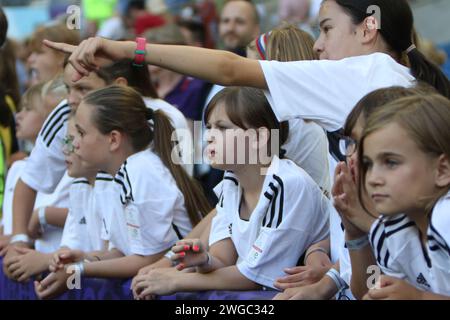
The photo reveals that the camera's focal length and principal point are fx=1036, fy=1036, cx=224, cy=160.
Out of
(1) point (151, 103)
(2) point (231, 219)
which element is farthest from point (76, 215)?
(2) point (231, 219)

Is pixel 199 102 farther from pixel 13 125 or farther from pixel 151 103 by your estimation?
pixel 151 103

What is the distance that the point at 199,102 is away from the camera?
814 centimetres

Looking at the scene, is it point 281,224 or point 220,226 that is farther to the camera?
point 220,226

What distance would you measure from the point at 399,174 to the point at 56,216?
10.6 ft

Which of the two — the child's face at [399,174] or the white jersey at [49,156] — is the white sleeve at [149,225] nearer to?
the white jersey at [49,156]

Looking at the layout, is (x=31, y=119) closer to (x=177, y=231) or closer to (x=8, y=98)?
(x=8, y=98)

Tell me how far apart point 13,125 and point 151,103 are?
76.3 inches

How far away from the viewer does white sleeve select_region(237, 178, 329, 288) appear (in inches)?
175

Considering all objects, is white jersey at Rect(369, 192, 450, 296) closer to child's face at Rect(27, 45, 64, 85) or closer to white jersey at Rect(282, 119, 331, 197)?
white jersey at Rect(282, 119, 331, 197)

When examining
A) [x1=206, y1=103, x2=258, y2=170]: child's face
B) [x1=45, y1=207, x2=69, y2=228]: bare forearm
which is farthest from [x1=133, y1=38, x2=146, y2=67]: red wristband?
[x1=45, y1=207, x2=69, y2=228]: bare forearm

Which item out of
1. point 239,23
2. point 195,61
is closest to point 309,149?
point 195,61

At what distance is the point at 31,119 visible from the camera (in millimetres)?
6883

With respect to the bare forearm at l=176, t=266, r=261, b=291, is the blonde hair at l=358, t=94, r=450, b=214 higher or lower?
higher

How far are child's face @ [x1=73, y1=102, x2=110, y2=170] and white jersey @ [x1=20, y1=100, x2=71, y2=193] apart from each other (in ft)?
1.74
